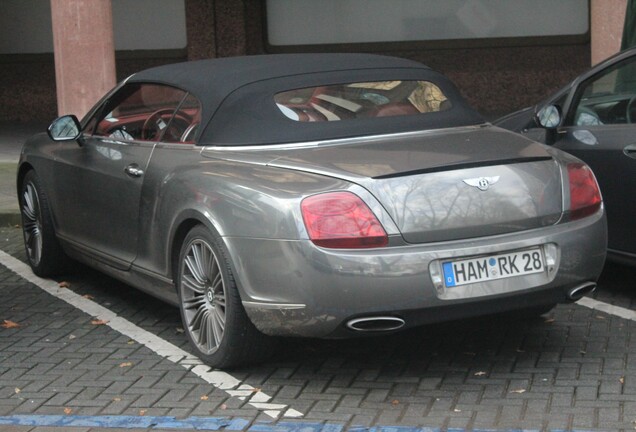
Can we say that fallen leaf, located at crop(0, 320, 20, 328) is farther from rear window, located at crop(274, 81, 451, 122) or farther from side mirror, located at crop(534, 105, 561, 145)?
side mirror, located at crop(534, 105, 561, 145)

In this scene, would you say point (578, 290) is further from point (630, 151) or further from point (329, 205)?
point (630, 151)

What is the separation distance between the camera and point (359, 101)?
250 inches

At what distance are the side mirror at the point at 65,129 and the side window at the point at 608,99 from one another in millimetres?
2961

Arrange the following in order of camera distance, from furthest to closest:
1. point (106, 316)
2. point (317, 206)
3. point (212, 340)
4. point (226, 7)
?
point (226, 7) → point (106, 316) → point (212, 340) → point (317, 206)

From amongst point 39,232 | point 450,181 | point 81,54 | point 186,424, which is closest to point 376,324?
point 450,181

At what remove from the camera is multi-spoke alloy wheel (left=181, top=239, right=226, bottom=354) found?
5.84 meters

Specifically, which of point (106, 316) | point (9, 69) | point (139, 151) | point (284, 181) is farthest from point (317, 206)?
point (9, 69)

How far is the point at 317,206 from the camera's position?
5.32 metres

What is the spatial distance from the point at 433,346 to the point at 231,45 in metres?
13.9

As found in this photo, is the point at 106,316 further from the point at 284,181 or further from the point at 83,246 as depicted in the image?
the point at 284,181

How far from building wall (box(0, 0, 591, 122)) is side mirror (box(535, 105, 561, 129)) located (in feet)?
36.0

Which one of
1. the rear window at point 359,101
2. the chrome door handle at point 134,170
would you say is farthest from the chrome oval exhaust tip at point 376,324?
the chrome door handle at point 134,170

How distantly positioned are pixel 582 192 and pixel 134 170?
238cm

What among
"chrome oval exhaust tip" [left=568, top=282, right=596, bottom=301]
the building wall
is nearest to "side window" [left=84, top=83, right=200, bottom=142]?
"chrome oval exhaust tip" [left=568, top=282, right=596, bottom=301]
